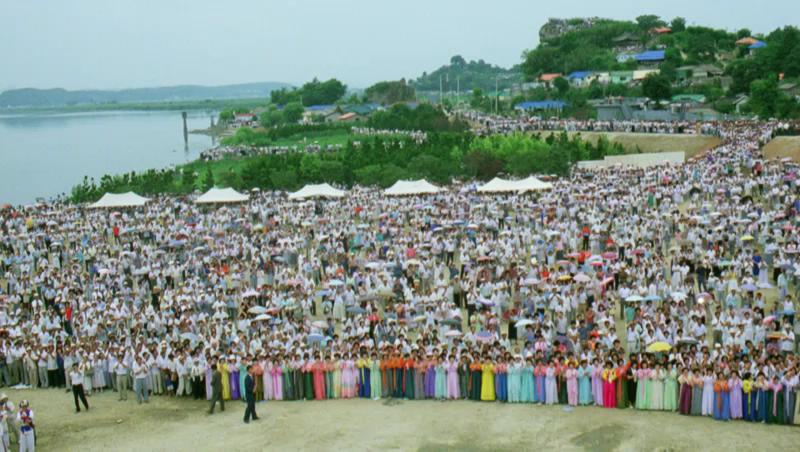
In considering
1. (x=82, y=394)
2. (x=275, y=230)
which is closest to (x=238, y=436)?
(x=82, y=394)

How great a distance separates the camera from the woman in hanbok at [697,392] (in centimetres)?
1506

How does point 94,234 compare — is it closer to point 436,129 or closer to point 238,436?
point 238,436

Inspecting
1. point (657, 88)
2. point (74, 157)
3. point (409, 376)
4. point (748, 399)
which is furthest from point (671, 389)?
point (74, 157)

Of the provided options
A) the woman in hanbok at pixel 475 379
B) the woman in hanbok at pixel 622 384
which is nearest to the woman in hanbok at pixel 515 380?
the woman in hanbok at pixel 475 379

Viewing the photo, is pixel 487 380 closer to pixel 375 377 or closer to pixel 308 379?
pixel 375 377

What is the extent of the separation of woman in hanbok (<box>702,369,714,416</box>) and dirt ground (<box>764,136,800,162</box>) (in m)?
28.2

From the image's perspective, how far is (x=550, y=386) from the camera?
16.3 m

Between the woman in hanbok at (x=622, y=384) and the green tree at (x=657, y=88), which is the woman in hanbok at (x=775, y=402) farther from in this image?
the green tree at (x=657, y=88)

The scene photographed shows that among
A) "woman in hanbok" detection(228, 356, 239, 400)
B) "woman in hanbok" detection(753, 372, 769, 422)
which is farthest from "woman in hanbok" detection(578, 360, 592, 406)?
"woman in hanbok" detection(228, 356, 239, 400)

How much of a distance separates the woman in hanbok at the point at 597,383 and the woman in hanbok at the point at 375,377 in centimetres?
391

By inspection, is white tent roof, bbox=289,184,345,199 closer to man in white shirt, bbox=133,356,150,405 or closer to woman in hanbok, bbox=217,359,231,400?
man in white shirt, bbox=133,356,150,405

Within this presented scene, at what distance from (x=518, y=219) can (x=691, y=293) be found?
10808 mm

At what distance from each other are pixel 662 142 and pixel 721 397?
40.9 metres

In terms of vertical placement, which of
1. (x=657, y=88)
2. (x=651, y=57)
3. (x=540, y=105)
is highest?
(x=651, y=57)
